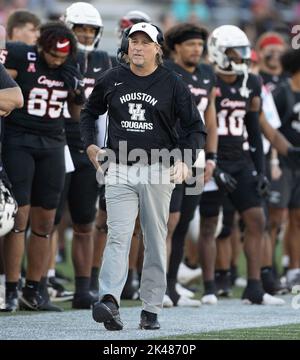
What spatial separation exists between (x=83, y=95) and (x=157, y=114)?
161 cm

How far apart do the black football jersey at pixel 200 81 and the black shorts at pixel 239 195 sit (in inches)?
28.5

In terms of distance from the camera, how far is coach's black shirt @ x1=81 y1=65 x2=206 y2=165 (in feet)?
24.5

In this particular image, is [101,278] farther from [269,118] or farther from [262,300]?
[269,118]

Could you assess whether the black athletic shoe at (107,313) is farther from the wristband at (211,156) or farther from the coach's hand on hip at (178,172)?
Answer: the wristband at (211,156)

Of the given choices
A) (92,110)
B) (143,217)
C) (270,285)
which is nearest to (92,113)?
(92,110)

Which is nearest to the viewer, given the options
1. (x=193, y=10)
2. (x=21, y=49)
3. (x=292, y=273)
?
(x=21, y=49)

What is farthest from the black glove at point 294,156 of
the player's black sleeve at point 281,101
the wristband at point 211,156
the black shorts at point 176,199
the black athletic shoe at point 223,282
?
the black shorts at point 176,199

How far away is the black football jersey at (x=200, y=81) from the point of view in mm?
9461

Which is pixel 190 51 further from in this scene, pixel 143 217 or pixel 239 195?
pixel 143 217

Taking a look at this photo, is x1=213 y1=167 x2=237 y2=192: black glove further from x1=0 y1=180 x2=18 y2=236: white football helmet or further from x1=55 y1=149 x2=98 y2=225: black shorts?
x1=0 y1=180 x2=18 y2=236: white football helmet

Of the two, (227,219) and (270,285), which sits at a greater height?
(227,219)

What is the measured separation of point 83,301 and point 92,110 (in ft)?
6.35

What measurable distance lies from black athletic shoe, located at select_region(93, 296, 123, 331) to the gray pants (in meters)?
0.06

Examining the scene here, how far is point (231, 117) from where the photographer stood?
10109 mm
